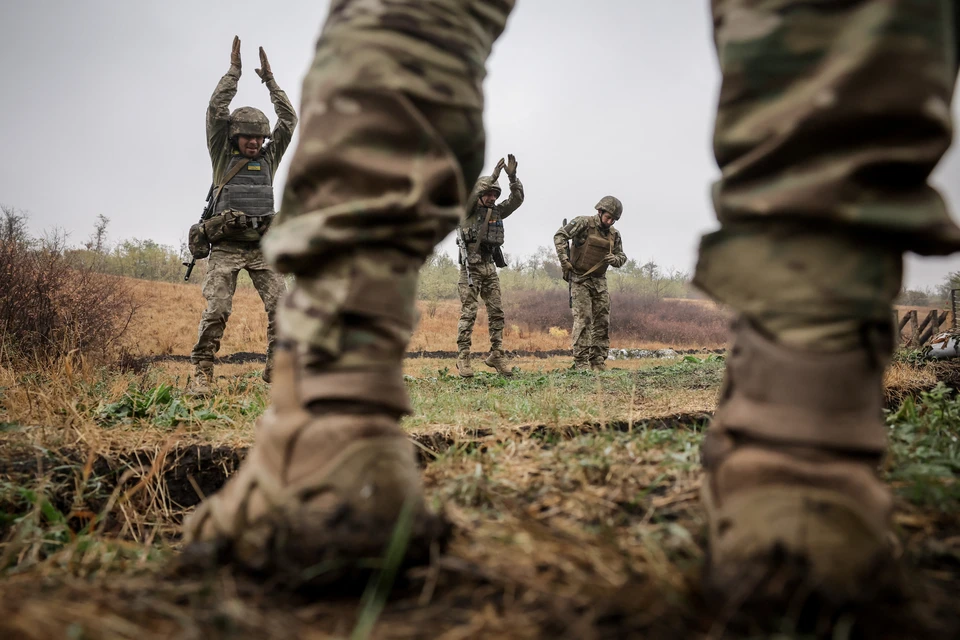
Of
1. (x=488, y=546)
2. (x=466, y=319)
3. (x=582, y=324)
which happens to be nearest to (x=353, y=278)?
(x=488, y=546)

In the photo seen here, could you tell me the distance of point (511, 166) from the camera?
10.6 m

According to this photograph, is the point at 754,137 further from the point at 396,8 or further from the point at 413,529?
the point at 413,529

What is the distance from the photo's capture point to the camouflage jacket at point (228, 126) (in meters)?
6.63

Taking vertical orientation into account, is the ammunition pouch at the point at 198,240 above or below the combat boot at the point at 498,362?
above

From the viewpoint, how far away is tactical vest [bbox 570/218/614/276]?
10805mm

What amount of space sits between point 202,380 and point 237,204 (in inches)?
79.0

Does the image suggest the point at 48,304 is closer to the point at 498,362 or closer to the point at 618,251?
the point at 498,362

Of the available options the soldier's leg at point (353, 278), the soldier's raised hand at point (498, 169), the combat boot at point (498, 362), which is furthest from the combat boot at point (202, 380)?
the soldier's raised hand at point (498, 169)

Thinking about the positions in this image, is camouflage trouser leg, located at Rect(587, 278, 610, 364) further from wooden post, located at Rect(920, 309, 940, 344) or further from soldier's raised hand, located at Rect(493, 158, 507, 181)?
wooden post, located at Rect(920, 309, 940, 344)

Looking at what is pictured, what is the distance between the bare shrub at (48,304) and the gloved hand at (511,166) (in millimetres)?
6597

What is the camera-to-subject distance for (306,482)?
0.77 meters

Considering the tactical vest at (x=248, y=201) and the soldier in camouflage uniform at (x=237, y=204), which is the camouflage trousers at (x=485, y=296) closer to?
the soldier in camouflage uniform at (x=237, y=204)

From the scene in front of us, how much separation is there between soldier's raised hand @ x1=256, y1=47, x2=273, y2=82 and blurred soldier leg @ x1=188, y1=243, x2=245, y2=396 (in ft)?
7.12

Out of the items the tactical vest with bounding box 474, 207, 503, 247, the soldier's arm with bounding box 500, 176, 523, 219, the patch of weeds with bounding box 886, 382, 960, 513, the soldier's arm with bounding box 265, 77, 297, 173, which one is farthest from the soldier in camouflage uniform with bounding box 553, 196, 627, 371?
the patch of weeds with bounding box 886, 382, 960, 513
